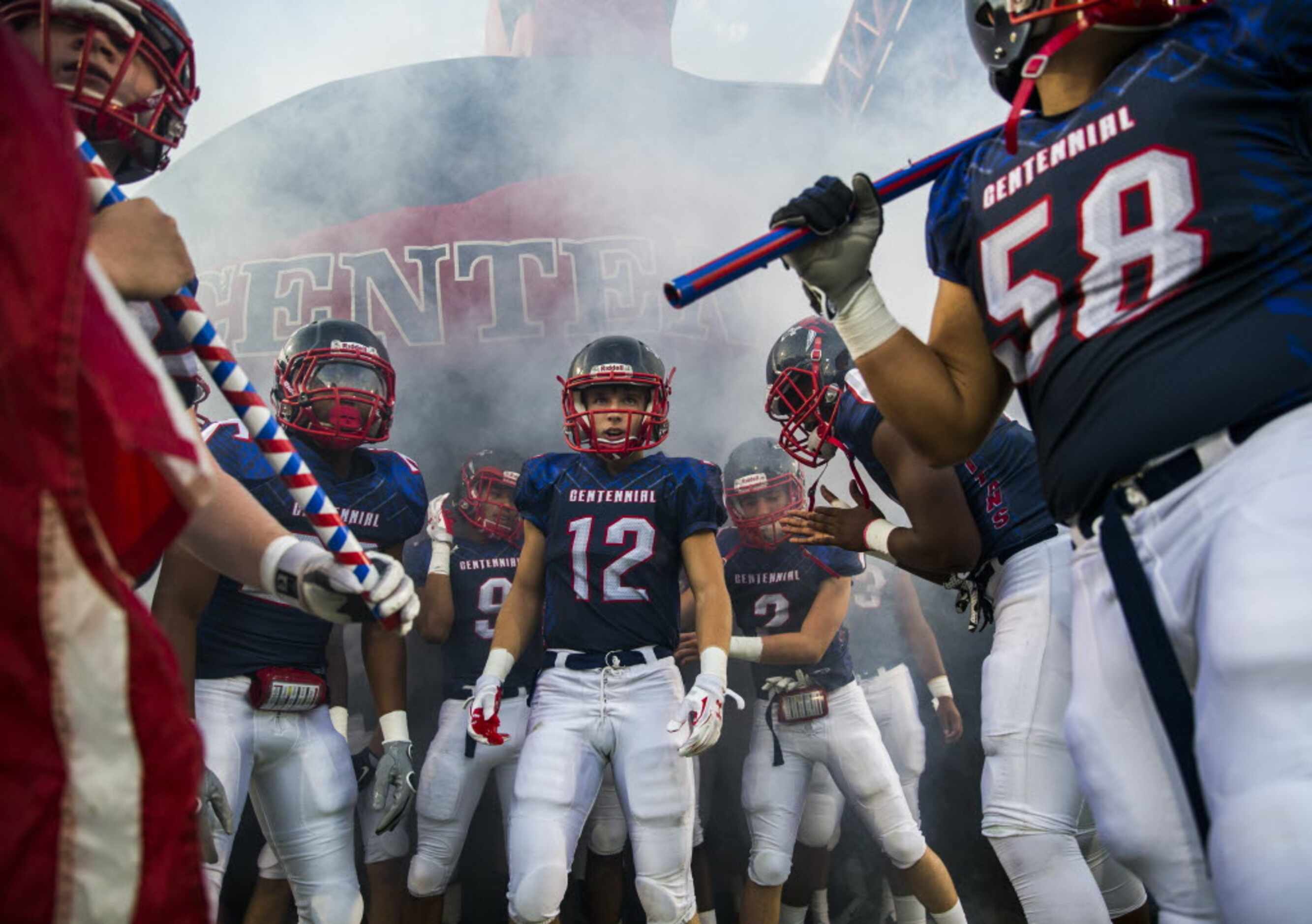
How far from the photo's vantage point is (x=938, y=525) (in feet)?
9.21

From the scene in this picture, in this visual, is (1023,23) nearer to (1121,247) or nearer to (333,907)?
(1121,247)

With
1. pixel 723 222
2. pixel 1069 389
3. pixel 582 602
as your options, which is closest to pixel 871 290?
pixel 1069 389

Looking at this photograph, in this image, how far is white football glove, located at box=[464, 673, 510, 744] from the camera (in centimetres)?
346

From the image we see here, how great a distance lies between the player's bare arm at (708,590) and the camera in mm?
3576

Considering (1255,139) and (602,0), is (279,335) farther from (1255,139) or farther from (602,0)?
(1255,139)

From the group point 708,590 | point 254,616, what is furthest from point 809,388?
point 254,616

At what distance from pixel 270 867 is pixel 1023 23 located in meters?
3.95

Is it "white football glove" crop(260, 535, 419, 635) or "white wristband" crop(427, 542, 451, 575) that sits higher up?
"white wristband" crop(427, 542, 451, 575)

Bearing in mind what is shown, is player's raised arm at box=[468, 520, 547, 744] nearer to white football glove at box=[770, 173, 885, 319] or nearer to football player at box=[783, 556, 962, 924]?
football player at box=[783, 556, 962, 924]

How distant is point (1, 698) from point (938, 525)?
243 centimetres

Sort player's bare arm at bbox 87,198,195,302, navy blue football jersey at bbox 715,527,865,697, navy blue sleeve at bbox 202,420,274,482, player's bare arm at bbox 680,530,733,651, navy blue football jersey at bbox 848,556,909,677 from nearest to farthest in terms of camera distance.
Answer: player's bare arm at bbox 87,198,195,302 → navy blue sleeve at bbox 202,420,274,482 → player's bare arm at bbox 680,530,733,651 → navy blue football jersey at bbox 715,527,865,697 → navy blue football jersey at bbox 848,556,909,677

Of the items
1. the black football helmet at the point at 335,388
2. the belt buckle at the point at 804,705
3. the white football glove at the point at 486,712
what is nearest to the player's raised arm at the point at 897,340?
the white football glove at the point at 486,712

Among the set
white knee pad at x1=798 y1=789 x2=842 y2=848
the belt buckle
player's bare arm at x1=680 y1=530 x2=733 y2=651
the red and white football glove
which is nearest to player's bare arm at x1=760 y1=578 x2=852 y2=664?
the belt buckle

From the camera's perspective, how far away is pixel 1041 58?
5.23 feet
